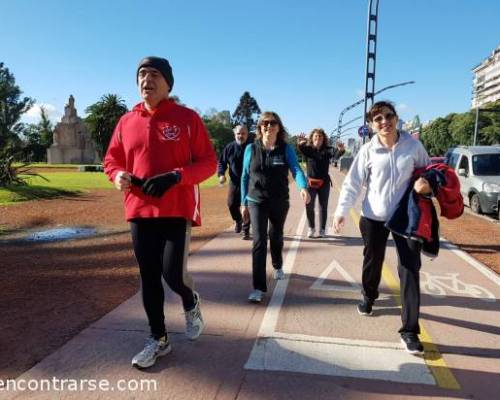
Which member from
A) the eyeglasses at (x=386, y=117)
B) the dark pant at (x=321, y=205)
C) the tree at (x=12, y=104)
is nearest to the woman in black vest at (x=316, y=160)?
the dark pant at (x=321, y=205)

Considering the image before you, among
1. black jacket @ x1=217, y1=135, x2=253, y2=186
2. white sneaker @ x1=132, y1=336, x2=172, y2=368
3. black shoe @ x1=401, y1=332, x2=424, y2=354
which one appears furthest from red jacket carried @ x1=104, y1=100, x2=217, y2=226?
black jacket @ x1=217, y1=135, x2=253, y2=186

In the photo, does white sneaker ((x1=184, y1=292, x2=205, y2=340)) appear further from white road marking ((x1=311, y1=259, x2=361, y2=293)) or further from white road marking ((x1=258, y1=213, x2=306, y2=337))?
white road marking ((x1=311, y1=259, x2=361, y2=293))

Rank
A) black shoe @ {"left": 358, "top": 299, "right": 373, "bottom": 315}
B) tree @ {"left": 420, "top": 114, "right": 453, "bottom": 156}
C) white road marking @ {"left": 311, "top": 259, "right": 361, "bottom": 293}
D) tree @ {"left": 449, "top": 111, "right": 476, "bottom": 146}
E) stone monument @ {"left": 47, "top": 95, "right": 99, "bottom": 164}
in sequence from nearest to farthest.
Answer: black shoe @ {"left": 358, "top": 299, "right": 373, "bottom": 315}
white road marking @ {"left": 311, "top": 259, "right": 361, "bottom": 293}
stone monument @ {"left": 47, "top": 95, "right": 99, "bottom": 164}
tree @ {"left": 449, "top": 111, "right": 476, "bottom": 146}
tree @ {"left": 420, "top": 114, "right": 453, "bottom": 156}

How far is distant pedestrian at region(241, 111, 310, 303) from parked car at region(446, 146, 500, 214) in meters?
9.62

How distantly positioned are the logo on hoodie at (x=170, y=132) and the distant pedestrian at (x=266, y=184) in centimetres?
161

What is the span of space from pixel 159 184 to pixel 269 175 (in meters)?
1.83

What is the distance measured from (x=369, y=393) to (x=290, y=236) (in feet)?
18.7

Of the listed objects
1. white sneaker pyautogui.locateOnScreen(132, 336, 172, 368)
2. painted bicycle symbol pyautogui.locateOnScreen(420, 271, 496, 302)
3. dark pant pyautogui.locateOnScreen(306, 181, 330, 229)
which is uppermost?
dark pant pyautogui.locateOnScreen(306, 181, 330, 229)

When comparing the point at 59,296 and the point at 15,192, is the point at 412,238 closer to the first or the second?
the point at 59,296

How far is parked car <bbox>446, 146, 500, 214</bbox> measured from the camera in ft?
40.4

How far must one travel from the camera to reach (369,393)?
294 cm

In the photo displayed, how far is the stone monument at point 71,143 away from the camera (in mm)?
78375

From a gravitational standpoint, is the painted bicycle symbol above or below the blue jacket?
below

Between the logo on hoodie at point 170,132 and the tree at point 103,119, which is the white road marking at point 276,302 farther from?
the tree at point 103,119
